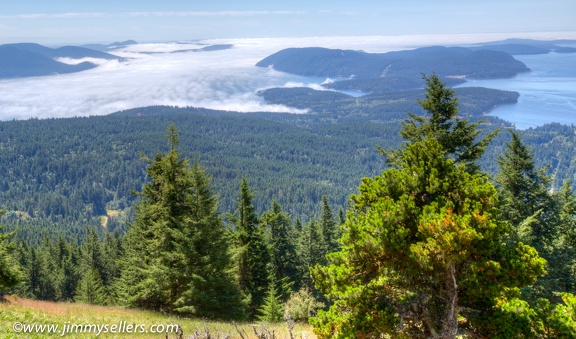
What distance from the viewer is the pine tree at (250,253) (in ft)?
106

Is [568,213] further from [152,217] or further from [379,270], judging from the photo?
[152,217]

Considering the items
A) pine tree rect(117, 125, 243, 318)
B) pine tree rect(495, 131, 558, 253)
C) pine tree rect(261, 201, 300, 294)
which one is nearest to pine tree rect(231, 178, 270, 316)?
pine tree rect(117, 125, 243, 318)

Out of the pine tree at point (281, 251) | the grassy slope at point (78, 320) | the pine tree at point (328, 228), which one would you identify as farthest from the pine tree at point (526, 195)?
the pine tree at point (328, 228)

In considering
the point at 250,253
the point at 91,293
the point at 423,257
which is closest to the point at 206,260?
the point at 250,253

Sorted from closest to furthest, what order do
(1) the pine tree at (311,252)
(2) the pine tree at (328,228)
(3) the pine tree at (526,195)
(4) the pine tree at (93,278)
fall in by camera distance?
(3) the pine tree at (526,195)
(1) the pine tree at (311,252)
(4) the pine tree at (93,278)
(2) the pine tree at (328,228)

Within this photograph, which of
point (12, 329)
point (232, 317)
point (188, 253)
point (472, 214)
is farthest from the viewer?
point (232, 317)

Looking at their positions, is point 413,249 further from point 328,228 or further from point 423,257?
point 328,228

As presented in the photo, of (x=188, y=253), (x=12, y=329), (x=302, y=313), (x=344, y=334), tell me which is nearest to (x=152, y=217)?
(x=188, y=253)

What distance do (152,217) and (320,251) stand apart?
30.7 meters

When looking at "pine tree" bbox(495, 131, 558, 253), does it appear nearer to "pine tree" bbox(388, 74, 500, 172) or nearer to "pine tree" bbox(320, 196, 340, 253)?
"pine tree" bbox(388, 74, 500, 172)

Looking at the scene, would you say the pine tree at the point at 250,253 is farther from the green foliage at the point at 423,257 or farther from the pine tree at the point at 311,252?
the green foliage at the point at 423,257

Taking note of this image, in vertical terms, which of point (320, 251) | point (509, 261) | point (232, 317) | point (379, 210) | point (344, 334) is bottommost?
point (320, 251)

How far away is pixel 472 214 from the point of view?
877cm

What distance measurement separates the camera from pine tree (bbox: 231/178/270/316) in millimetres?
32375
